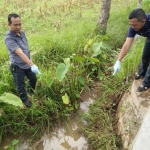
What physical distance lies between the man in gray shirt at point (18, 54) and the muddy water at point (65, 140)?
0.63 m

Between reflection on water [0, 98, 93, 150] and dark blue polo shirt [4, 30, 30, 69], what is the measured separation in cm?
117

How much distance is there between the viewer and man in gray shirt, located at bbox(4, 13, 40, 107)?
2.93 meters

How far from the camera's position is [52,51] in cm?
480

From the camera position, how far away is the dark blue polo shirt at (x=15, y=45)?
2943 mm

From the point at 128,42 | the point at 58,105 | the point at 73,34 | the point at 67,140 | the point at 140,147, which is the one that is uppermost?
the point at 128,42

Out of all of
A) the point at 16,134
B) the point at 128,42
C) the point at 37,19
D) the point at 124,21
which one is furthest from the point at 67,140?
the point at 37,19

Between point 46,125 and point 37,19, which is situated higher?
point 37,19

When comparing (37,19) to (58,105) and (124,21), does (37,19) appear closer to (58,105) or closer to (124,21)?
(124,21)

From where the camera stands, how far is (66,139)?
3.33 metres

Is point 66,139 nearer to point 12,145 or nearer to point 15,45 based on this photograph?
point 12,145

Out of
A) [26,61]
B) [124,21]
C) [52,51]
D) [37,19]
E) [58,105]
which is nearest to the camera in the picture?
[26,61]

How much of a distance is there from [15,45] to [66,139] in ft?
5.43

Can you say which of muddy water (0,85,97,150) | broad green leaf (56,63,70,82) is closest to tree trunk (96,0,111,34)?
broad green leaf (56,63,70,82)

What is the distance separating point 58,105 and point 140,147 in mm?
1709
